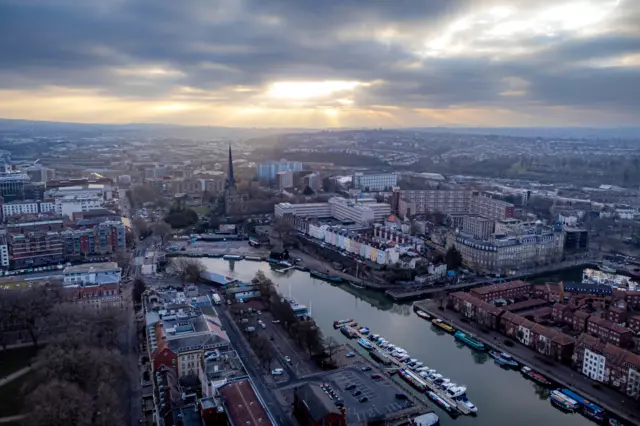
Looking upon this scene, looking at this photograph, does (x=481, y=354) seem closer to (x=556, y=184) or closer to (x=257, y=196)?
(x=257, y=196)

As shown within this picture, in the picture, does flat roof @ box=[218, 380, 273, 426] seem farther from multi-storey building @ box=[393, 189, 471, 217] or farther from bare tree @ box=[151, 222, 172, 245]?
multi-storey building @ box=[393, 189, 471, 217]

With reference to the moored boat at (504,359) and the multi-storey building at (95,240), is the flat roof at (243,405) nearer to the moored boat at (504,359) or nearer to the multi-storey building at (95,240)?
the moored boat at (504,359)

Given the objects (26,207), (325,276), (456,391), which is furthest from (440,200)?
(26,207)

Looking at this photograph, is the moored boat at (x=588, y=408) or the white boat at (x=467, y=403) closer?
the moored boat at (x=588, y=408)

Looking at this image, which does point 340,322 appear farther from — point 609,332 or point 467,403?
point 609,332

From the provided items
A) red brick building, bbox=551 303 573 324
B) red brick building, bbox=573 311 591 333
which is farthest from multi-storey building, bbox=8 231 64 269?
red brick building, bbox=573 311 591 333

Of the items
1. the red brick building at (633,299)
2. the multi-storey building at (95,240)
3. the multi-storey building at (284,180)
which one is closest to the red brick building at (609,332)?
the red brick building at (633,299)
